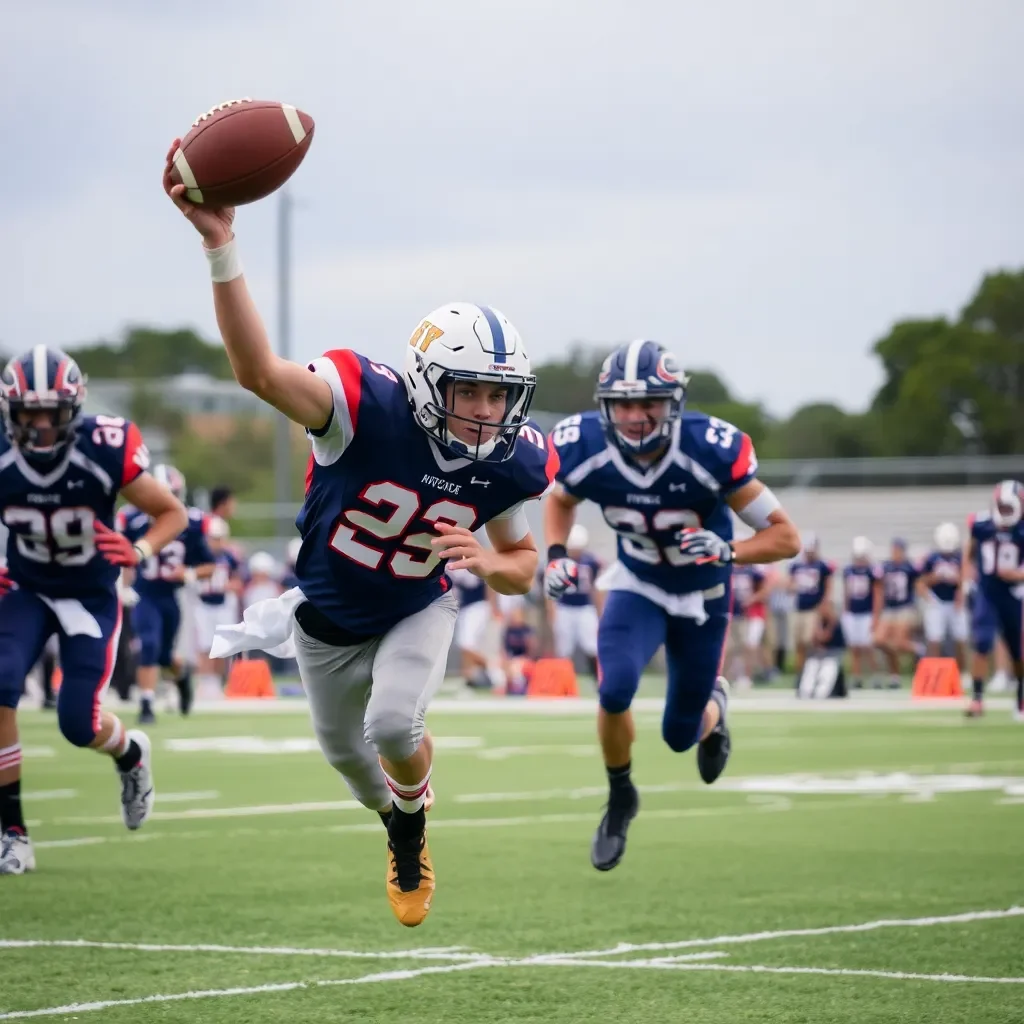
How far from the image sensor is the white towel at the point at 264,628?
5.62 metres

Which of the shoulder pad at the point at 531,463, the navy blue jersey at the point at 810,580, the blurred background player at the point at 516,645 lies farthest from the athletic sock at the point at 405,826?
the navy blue jersey at the point at 810,580

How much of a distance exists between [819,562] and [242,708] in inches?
316

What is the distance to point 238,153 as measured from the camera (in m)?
4.45

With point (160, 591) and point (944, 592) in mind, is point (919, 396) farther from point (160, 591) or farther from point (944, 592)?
point (160, 591)

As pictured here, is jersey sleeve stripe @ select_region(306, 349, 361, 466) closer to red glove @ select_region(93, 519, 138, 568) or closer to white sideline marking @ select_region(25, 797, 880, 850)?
red glove @ select_region(93, 519, 138, 568)

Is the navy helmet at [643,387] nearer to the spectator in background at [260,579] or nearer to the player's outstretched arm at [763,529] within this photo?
the player's outstretched arm at [763,529]

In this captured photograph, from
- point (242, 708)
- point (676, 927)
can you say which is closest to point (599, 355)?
point (242, 708)

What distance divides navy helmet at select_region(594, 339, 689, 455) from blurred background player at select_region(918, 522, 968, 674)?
55.5ft

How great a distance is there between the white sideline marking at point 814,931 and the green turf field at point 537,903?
2 centimetres

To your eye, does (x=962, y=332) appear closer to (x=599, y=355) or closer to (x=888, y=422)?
(x=888, y=422)

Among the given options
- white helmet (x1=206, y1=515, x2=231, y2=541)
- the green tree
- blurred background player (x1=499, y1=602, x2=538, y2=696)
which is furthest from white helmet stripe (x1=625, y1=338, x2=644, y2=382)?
the green tree

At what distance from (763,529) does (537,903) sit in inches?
78.2

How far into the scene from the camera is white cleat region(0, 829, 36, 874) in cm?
738

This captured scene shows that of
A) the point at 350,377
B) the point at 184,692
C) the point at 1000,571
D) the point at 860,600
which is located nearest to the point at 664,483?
the point at 350,377
